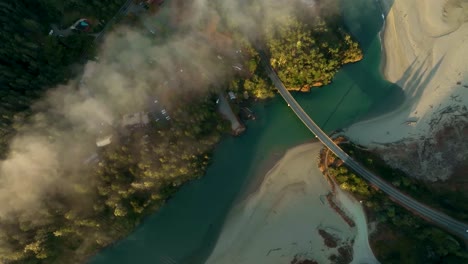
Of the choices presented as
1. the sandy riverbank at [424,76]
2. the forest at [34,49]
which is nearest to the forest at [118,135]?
the forest at [34,49]

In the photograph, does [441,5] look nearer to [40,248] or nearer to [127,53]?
[127,53]

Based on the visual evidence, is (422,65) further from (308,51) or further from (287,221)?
(287,221)

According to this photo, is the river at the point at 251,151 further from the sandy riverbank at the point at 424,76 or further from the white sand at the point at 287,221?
the sandy riverbank at the point at 424,76

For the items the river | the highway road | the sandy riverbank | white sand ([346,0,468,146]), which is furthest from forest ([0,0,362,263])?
the sandy riverbank

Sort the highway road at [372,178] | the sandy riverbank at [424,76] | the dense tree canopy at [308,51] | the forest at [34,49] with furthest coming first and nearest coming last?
the sandy riverbank at [424,76] < the dense tree canopy at [308,51] < the highway road at [372,178] < the forest at [34,49]

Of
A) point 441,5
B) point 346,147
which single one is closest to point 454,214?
point 346,147
